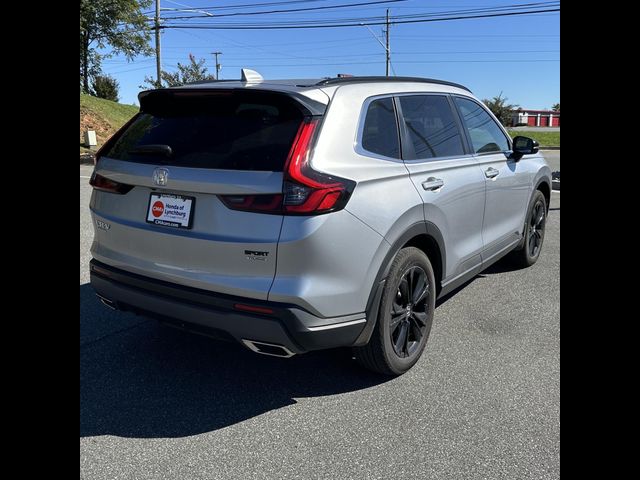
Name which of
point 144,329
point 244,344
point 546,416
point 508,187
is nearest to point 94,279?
point 144,329

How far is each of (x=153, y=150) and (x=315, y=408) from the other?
1680mm

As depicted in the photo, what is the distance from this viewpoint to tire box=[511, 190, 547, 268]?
18.1 ft

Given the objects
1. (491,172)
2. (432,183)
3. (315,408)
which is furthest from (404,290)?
(491,172)

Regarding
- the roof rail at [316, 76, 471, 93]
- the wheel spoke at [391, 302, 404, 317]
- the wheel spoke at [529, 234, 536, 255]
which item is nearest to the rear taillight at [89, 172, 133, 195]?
the roof rail at [316, 76, 471, 93]

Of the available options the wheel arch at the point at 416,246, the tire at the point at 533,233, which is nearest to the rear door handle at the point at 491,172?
the wheel arch at the point at 416,246

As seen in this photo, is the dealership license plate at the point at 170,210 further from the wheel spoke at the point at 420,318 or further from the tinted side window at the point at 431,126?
the wheel spoke at the point at 420,318

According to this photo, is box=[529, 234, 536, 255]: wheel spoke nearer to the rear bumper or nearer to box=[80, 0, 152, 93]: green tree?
the rear bumper

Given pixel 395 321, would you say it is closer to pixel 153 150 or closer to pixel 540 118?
pixel 153 150

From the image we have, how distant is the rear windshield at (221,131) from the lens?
108 inches

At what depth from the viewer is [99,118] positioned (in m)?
24.3

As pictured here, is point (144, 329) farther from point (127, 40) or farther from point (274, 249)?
point (127, 40)

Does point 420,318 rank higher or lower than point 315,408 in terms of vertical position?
higher
